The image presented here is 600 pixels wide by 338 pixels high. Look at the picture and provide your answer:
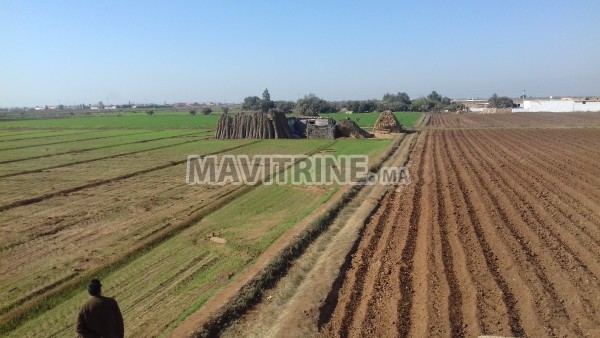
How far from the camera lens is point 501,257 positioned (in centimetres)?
966

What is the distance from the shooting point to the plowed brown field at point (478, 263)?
274 inches

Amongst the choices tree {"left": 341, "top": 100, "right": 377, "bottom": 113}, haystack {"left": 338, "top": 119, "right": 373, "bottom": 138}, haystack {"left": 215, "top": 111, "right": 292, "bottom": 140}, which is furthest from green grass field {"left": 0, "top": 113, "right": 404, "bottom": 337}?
tree {"left": 341, "top": 100, "right": 377, "bottom": 113}

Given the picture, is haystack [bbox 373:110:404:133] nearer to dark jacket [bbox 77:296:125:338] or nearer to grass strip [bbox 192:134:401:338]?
grass strip [bbox 192:134:401:338]

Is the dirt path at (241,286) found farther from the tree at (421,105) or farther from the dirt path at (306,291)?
the tree at (421,105)

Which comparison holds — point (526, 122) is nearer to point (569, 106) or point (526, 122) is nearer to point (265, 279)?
point (569, 106)

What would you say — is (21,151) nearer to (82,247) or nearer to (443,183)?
(82,247)

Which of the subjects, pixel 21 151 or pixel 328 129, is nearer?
pixel 21 151

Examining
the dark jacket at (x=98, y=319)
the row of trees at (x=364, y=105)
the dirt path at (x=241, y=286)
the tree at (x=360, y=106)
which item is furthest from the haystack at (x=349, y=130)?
the tree at (x=360, y=106)

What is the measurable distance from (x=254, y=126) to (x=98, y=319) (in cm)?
3896

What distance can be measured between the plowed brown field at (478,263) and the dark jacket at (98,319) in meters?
3.06

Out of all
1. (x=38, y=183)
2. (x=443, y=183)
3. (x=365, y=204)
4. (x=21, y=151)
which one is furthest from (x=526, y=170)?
(x=21, y=151)

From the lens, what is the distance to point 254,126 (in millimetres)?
43906

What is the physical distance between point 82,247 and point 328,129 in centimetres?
3254

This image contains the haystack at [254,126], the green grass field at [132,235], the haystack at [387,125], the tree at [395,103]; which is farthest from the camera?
the tree at [395,103]
